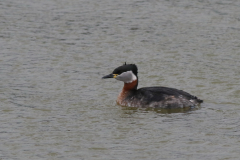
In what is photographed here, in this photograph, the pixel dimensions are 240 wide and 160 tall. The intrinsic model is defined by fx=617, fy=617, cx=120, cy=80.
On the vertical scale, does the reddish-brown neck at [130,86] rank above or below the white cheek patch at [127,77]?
below

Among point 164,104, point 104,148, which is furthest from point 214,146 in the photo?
point 164,104

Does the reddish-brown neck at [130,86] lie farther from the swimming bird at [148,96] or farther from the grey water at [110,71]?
the grey water at [110,71]

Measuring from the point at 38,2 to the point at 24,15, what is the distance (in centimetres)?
262

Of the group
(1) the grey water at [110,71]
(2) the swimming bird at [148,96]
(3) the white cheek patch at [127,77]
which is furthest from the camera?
(3) the white cheek patch at [127,77]

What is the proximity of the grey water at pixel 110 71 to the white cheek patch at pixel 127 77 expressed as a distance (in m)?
0.65

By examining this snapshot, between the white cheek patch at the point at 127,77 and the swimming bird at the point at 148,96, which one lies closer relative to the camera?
the swimming bird at the point at 148,96

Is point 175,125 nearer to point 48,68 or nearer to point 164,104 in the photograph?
point 164,104

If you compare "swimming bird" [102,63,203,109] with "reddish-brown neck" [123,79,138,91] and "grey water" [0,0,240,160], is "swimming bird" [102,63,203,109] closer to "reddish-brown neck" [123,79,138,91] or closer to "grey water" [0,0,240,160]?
"reddish-brown neck" [123,79,138,91]

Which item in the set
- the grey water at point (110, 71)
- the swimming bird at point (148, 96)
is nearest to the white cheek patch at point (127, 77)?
the swimming bird at point (148, 96)

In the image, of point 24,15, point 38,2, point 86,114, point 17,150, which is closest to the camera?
point 17,150

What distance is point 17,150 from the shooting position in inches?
479

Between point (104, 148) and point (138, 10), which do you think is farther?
point (138, 10)

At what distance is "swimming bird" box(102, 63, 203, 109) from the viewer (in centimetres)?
1591

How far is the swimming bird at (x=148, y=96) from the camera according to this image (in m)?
15.9
